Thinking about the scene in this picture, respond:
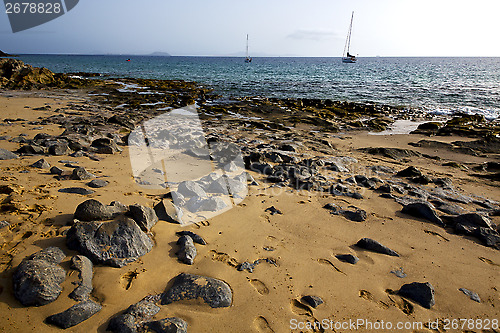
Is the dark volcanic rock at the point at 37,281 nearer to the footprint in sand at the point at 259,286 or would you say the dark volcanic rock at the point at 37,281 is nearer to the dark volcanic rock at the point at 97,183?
the footprint in sand at the point at 259,286

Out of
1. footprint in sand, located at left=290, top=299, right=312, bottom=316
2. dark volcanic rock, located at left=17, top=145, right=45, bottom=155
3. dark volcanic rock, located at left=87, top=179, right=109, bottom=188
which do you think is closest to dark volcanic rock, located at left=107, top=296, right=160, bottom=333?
footprint in sand, located at left=290, top=299, right=312, bottom=316

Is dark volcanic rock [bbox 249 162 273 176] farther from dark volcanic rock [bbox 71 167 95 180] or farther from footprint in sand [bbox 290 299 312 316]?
footprint in sand [bbox 290 299 312 316]

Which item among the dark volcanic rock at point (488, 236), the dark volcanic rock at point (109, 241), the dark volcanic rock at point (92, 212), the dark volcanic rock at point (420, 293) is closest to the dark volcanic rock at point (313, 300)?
the dark volcanic rock at point (420, 293)

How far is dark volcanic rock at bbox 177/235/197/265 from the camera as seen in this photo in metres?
3.17

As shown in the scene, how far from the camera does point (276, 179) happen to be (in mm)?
5965

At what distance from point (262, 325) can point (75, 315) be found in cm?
158

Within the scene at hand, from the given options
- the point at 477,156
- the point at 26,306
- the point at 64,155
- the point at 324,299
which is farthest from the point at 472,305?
the point at 477,156

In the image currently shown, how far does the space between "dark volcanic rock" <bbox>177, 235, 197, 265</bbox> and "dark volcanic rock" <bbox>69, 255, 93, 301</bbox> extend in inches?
36.0

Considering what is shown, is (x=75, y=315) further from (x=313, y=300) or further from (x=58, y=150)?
(x=58, y=150)

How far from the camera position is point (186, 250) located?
3256 millimetres

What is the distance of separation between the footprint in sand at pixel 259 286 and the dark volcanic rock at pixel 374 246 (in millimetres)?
1653

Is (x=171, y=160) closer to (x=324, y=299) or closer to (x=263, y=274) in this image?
(x=263, y=274)

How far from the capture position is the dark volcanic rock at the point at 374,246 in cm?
375

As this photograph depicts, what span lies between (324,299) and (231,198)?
8.05 feet
